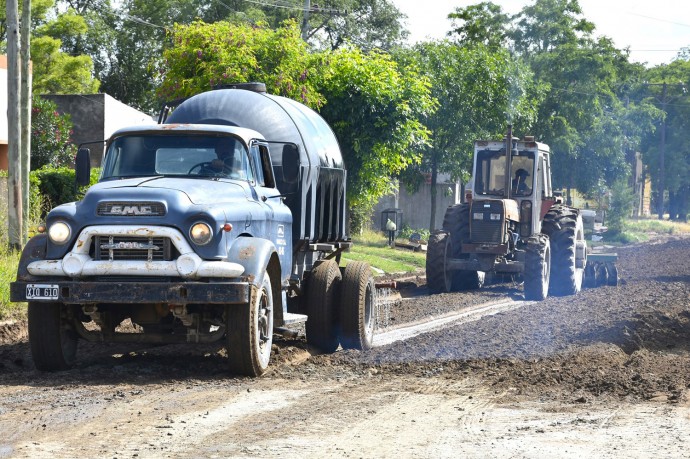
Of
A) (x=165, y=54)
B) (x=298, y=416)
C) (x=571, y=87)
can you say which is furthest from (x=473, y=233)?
(x=571, y=87)

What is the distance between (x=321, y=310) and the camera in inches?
535

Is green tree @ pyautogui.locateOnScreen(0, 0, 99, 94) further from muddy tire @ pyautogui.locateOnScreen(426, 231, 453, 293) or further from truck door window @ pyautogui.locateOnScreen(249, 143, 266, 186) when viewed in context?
truck door window @ pyautogui.locateOnScreen(249, 143, 266, 186)

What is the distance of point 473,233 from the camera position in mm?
22453

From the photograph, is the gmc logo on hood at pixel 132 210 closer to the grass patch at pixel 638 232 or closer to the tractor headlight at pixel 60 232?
the tractor headlight at pixel 60 232

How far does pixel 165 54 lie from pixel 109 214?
47.4 ft

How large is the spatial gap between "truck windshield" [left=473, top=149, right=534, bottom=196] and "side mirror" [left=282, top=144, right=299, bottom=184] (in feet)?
40.5

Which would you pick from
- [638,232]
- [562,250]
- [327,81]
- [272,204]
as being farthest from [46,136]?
[638,232]

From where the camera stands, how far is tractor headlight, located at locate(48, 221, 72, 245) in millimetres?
10602

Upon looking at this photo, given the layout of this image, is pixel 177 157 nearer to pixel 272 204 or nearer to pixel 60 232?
pixel 272 204

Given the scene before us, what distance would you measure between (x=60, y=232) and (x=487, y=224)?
12.9 meters

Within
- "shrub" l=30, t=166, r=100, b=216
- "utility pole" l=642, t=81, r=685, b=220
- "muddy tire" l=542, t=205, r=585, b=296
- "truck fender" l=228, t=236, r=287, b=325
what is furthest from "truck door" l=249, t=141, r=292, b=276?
"utility pole" l=642, t=81, r=685, b=220

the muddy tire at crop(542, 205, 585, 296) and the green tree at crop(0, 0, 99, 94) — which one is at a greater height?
the green tree at crop(0, 0, 99, 94)

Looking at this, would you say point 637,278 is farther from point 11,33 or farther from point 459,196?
point 459,196

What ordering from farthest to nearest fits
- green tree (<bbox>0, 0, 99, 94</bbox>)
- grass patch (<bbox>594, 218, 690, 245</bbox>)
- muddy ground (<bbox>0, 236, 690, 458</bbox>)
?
grass patch (<bbox>594, 218, 690, 245</bbox>) < green tree (<bbox>0, 0, 99, 94</bbox>) < muddy ground (<bbox>0, 236, 690, 458</bbox>)
